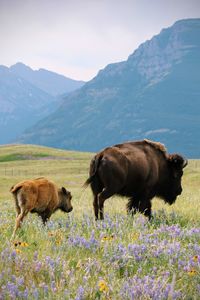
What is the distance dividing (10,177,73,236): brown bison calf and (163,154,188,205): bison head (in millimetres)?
3175

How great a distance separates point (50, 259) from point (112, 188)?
213 inches

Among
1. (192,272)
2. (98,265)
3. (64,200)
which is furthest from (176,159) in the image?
(98,265)

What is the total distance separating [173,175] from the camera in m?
12.3

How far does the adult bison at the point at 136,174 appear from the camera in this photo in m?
10.2

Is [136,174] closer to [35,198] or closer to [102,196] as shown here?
[102,196]

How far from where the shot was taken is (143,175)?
435 inches

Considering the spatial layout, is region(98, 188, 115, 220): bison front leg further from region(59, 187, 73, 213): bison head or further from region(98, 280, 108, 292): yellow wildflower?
region(98, 280, 108, 292): yellow wildflower

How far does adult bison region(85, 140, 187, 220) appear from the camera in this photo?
10.2m

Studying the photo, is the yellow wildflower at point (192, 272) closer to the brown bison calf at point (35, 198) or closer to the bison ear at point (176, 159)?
the brown bison calf at point (35, 198)

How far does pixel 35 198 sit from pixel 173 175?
4.76 metres

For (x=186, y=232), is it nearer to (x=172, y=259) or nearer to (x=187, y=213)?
(x=172, y=259)

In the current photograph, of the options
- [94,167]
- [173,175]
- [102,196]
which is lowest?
[102,196]

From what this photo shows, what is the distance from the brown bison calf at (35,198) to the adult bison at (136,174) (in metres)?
0.95

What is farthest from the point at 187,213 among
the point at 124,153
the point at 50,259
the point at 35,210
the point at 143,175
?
the point at 50,259
